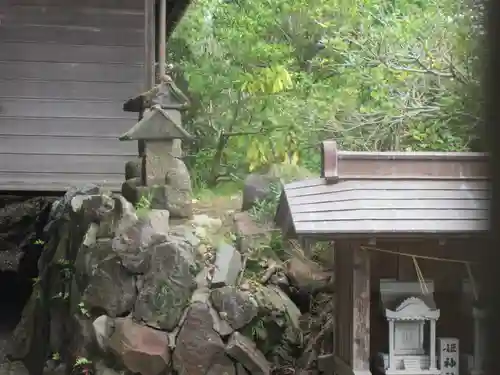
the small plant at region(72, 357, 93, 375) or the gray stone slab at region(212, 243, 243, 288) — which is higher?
the gray stone slab at region(212, 243, 243, 288)

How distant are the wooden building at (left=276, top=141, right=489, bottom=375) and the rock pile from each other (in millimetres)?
1054

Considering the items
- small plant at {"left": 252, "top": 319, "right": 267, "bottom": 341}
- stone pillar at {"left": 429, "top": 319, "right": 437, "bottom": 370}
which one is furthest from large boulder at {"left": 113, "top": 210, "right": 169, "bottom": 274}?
stone pillar at {"left": 429, "top": 319, "right": 437, "bottom": 370}

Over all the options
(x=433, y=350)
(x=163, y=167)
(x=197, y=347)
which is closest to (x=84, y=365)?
(x=197, y=347)

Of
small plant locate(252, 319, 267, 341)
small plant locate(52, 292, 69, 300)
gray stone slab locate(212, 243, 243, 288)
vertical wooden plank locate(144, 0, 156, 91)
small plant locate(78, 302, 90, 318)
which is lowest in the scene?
small plant locate(52, 292, 69, 300)

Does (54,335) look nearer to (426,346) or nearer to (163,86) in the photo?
(163,86)

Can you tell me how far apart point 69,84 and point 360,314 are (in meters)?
4.21

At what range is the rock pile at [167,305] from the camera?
16.6 feet

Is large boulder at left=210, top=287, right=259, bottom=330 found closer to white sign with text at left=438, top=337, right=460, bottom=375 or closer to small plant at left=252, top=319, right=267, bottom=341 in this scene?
small plant at left=252, top=319, right=267, bottom=341

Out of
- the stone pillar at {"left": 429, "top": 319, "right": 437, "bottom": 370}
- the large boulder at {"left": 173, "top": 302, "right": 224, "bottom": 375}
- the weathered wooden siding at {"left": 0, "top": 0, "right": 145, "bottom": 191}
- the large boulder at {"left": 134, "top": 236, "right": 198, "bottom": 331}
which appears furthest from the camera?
the weathered wooden siding at {"left": 0, "top": 0, "right": 145, "bottom": 191}

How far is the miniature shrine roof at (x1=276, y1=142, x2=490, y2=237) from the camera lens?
371cm

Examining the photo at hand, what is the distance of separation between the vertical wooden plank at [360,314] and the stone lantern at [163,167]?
2.32 meters

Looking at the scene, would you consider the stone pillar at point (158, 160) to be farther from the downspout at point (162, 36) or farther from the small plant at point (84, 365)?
the small plant at point (84, 365)

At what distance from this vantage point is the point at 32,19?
6438 millimetres

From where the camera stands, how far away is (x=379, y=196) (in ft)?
13.0
